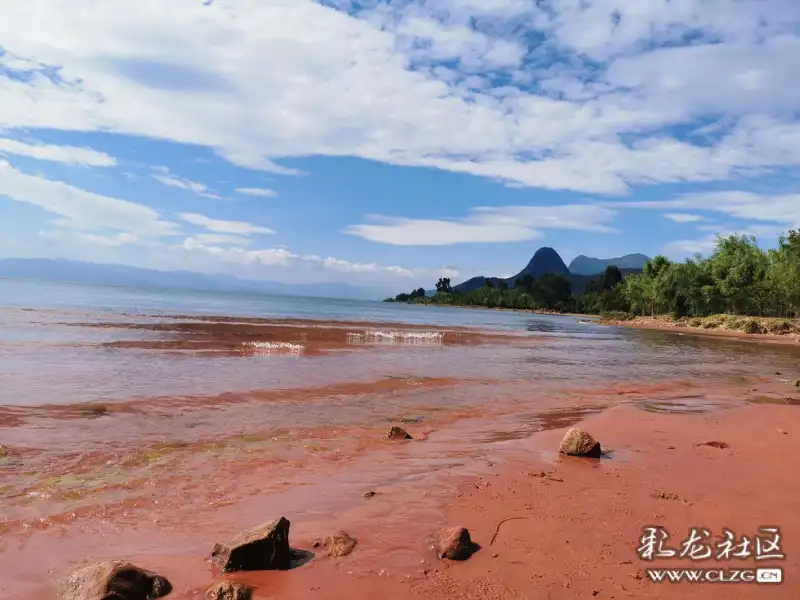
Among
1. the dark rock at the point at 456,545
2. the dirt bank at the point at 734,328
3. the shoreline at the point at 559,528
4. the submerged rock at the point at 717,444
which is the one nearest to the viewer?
the shoreline at the point at 559,528

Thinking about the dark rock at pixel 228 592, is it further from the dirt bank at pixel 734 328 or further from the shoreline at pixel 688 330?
the shoreline at pixel 688 330

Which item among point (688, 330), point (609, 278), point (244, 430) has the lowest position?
point (688, 330)

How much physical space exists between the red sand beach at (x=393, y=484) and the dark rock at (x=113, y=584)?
0.18m

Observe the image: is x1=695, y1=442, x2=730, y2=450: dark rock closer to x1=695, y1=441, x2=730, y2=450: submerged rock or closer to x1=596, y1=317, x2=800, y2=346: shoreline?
x1=695, y1=441, x2=730, y2=450: submerged rock

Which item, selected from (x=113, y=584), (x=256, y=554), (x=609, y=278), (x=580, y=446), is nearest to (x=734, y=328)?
(x=580, y=446)

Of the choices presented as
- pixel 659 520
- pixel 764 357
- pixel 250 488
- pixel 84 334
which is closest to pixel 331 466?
pixel 250 488

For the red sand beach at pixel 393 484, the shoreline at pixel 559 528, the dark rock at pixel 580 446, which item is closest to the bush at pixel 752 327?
the red sand beach at pixel 393 484

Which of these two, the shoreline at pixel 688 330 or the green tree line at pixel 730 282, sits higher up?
the green tree line at pixel 730 282

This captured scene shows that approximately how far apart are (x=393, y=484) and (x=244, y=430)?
435 centimetres

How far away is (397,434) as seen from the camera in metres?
9.47

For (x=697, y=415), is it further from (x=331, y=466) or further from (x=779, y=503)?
(x=331, y=466)

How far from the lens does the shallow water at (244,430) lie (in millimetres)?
5445

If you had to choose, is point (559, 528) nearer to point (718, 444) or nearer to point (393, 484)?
point (393, 484)

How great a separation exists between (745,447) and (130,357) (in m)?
19.8
